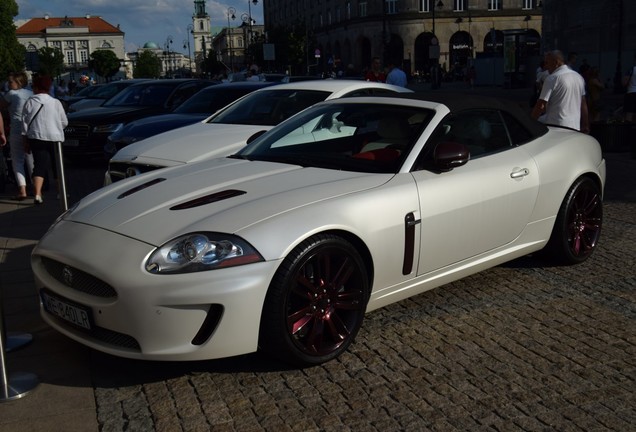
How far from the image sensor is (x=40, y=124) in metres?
9.48

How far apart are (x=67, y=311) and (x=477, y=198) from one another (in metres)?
2.77

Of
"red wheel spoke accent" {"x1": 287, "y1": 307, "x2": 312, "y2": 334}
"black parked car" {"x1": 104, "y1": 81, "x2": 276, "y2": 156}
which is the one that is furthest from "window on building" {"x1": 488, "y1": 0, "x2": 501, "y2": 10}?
"red wheel spoke accent" {"x1": 287, "y1": 307, "x2": 312, "y2": 334}

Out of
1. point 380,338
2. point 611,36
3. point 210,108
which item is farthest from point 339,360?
point 611,36

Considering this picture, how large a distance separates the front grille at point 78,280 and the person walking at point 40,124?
562 centimetres

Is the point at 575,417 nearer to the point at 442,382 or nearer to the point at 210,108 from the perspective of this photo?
the point at 442,382

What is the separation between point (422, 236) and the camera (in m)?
4.58

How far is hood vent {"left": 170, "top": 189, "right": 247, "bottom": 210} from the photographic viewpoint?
167 inches

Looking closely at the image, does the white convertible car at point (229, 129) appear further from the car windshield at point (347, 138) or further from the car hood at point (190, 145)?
the car windshield at point (347, 138)

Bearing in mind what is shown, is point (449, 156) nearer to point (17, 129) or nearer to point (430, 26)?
point (17, 129)

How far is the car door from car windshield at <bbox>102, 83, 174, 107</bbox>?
32.8 ft

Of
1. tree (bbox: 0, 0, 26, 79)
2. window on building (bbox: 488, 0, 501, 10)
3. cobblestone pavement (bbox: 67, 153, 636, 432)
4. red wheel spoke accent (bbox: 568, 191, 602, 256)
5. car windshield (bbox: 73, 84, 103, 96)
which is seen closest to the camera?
cobblestone pavement (bbox: 67, 153, 636, 432)

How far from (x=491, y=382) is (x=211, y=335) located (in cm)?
156

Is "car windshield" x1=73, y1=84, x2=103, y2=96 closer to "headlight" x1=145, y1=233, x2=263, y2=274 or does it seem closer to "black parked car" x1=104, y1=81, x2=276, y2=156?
"black parked car" x1=104, y1=81, x2=276, y2=156

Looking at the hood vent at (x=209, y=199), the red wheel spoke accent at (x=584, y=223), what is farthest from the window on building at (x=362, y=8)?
the hood vent at (x=209, y=199)
